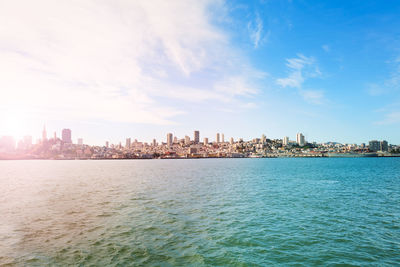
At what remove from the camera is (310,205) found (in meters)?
25.2

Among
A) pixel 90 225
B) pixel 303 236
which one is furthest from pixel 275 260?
pixel 90 225

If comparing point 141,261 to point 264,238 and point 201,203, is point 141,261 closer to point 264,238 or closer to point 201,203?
point 264,238

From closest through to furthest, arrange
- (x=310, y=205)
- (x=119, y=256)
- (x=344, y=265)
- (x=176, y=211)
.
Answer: (x=344, y=265), (x=119, y=256), (x=176, y=211), (x=310, y=205)

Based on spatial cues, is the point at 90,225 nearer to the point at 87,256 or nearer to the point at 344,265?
the point at 87,256

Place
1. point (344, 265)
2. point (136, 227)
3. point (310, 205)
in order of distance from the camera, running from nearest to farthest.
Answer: point (344, 265), point (136, 227), point (310, 205)

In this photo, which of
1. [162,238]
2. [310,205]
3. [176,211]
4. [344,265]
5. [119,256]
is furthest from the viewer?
[310,205]

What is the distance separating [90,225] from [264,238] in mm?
12977

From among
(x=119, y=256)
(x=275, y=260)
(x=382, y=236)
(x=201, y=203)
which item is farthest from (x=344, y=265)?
(x=201, y=203)

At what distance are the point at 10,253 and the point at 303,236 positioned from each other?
17.3 m

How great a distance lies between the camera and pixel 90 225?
18406 mm

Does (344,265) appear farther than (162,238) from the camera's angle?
No

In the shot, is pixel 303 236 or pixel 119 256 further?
pixel 303 236

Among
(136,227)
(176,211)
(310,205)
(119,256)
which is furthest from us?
(310,205)

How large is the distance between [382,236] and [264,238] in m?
7.67
